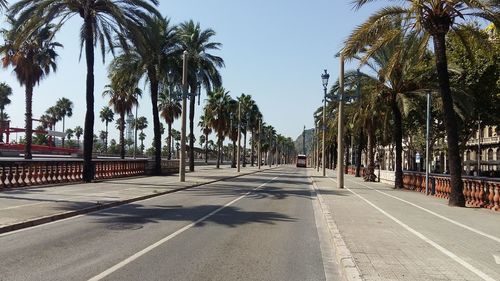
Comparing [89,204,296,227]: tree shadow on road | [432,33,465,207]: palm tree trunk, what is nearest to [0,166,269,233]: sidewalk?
[89,204,296,227]: tree shadow on road

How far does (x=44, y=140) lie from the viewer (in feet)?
393

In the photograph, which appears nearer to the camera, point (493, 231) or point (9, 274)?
point (9, 274)

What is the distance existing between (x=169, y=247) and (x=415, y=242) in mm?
4906

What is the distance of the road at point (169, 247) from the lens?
8008 mm

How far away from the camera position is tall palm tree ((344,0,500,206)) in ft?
61.3

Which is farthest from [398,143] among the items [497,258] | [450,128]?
[497,258]

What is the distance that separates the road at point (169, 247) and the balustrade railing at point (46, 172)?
832 cm

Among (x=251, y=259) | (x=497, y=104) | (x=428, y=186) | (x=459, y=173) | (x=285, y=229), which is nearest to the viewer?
(x=251, y=259)

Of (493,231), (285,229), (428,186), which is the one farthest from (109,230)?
(428,186)

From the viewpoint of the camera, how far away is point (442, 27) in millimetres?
19141

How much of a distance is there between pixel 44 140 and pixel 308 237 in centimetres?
11777

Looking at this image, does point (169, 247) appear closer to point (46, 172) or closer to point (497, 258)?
point (497, 258)

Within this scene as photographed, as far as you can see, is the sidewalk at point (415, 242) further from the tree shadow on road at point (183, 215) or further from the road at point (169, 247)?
the tree shadow on road at point (183, 215)

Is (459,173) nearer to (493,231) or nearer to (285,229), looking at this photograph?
(493,231)
